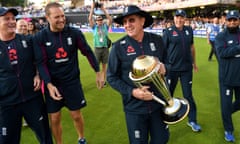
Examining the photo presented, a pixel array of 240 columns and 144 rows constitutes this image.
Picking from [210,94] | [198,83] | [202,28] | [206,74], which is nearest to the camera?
[210,94]

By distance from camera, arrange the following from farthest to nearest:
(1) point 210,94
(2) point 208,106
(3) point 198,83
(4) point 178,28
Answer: (3) point 198,83
(1) point 210,94
(2) point 208,106
(4) point 178,28

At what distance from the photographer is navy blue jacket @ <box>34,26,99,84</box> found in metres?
3.61

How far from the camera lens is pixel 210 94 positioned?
23.0 ft

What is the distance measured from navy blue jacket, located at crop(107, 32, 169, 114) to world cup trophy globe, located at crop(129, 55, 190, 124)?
17cm

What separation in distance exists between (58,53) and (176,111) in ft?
6.43

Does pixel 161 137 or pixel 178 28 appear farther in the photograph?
pixel 178 28

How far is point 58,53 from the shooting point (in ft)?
12.3

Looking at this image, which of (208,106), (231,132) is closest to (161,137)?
(231,132)

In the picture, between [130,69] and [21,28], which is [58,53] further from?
[21,28]

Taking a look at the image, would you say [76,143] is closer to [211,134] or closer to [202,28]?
[211,134]

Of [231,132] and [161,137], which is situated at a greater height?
[161,137]

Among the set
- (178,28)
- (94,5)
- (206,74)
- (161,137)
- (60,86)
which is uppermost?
(94,5)

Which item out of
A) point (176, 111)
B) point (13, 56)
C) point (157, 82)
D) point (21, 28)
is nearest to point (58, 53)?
point (13, 56)

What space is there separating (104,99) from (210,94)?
9.66 feet
